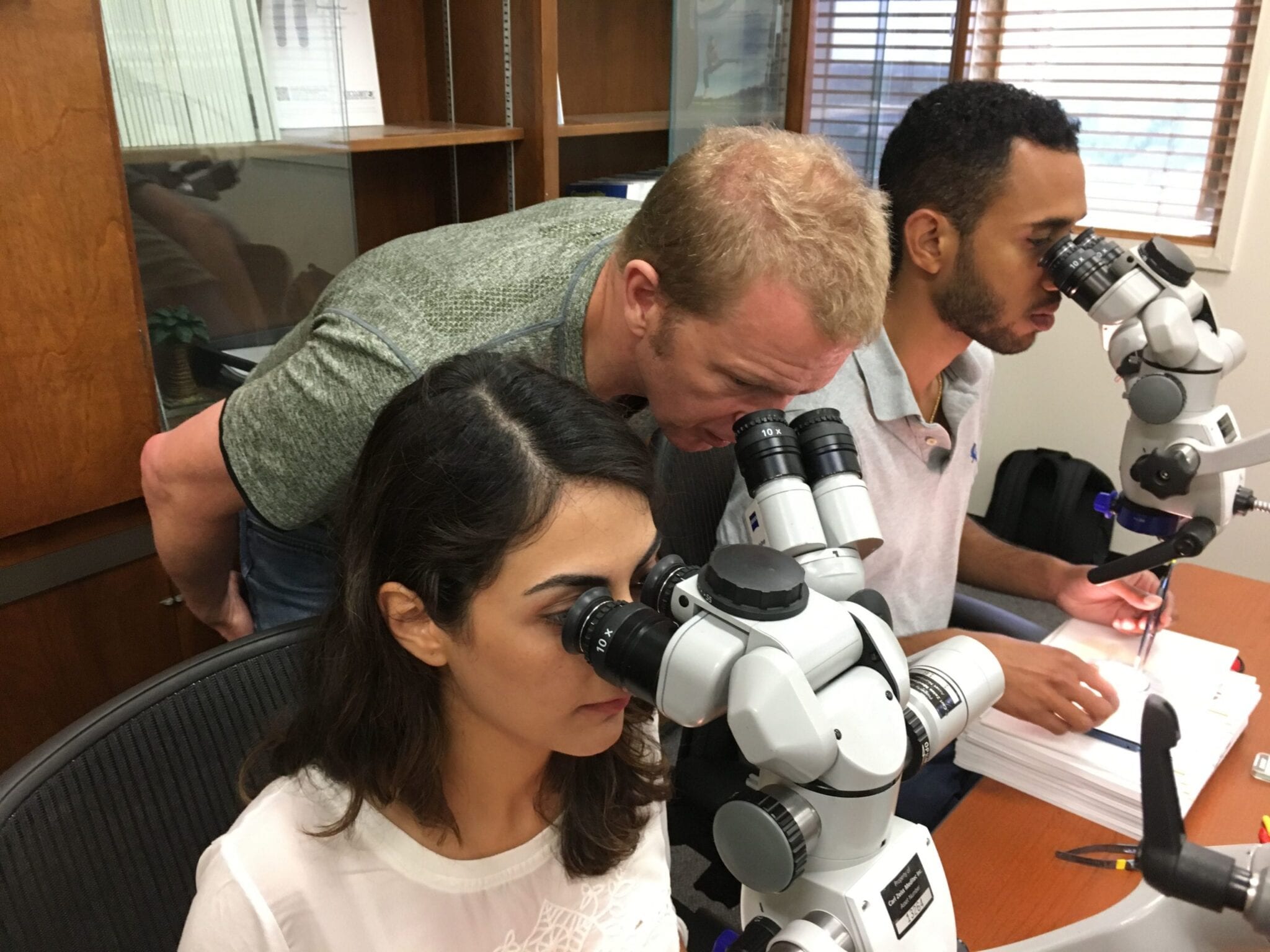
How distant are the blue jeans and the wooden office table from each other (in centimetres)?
84

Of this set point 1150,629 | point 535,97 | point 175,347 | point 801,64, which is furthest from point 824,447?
point 801,64

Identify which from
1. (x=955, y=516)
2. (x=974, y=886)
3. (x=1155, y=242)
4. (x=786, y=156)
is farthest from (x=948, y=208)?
(x=974, y=886)

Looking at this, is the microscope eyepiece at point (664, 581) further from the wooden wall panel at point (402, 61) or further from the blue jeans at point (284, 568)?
the wooden wall panel at point (402, 61)

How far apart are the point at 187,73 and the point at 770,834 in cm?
144

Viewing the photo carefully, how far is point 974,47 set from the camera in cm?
316

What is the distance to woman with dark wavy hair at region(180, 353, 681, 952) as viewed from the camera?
33.8 inches

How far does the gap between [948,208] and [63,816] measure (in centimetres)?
133

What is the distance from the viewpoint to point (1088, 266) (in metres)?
1.32

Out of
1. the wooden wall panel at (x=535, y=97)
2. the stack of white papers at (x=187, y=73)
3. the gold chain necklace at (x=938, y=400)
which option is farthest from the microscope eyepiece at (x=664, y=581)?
the wooden wall panel at (x=535, y=97)

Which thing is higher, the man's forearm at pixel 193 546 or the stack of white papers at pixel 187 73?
the stack of white papers at pixel 187 73

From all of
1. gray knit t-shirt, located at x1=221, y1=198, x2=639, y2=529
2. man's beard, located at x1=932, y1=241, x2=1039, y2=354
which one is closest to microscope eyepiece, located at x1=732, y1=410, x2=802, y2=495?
gray knit t-shirt, located at x1=221, y1=198, x2=639, y2=529

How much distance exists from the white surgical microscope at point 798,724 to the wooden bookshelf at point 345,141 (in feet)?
3.85

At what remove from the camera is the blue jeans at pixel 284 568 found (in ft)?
4.40

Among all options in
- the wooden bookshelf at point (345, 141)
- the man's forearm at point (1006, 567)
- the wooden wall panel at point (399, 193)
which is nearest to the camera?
the wooden bookshelf at point (345, 141)
